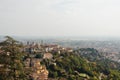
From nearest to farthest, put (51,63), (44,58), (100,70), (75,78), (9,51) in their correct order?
(9,51) → (75,78) → (51,63) → (44,58) → (100,70)

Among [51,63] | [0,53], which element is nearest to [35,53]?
[51,63]

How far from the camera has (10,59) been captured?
39.1 ft

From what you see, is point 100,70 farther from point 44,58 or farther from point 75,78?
point 75,78

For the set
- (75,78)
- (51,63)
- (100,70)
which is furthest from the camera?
(100,70)

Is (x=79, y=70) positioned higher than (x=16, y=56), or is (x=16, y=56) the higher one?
(x=16, y=56)

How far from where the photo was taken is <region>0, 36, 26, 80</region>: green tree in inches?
466

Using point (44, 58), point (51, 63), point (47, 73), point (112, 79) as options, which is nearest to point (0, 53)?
point (47, 73)

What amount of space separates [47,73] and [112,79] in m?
9.18

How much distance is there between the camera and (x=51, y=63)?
4466 cm

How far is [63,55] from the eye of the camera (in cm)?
5478

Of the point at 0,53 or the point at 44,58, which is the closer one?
the point at 0,53

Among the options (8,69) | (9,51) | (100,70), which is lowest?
(100,70)

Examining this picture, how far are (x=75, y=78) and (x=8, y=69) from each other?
26840mm

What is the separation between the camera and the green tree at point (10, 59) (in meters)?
11.8
